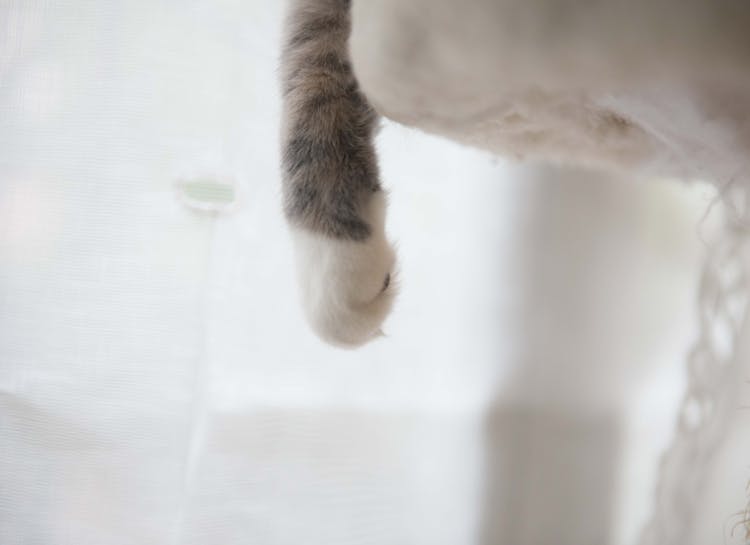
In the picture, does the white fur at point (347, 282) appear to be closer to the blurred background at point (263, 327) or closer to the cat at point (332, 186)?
the cat at point (332, 186)

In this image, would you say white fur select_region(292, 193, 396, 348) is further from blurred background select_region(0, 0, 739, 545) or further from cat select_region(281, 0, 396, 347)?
blurred background select_region(0, 0, 739, 545)

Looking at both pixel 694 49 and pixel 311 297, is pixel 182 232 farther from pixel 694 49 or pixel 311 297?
pixel 694 49

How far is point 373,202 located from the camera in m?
0.44

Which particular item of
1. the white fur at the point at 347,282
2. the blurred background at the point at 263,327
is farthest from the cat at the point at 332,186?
the blurred background at the point at 263,327

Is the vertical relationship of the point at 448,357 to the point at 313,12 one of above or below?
below

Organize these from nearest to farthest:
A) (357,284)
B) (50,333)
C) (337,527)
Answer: (357,284) < (50,333) < (337,527)

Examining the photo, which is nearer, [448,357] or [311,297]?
[311,297]

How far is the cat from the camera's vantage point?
0.41 metres

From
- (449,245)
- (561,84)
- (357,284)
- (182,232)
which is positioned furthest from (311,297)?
(449,245)

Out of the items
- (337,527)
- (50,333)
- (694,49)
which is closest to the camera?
(694,49)

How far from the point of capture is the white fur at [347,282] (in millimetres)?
406

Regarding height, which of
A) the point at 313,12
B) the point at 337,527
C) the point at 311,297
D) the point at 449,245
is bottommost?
the point at 337,527

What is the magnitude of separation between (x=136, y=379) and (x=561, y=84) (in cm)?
61

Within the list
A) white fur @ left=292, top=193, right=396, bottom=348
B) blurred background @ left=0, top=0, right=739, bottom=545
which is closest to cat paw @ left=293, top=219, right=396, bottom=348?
white fur @ left=292, top=193, right=396, bottom=348
